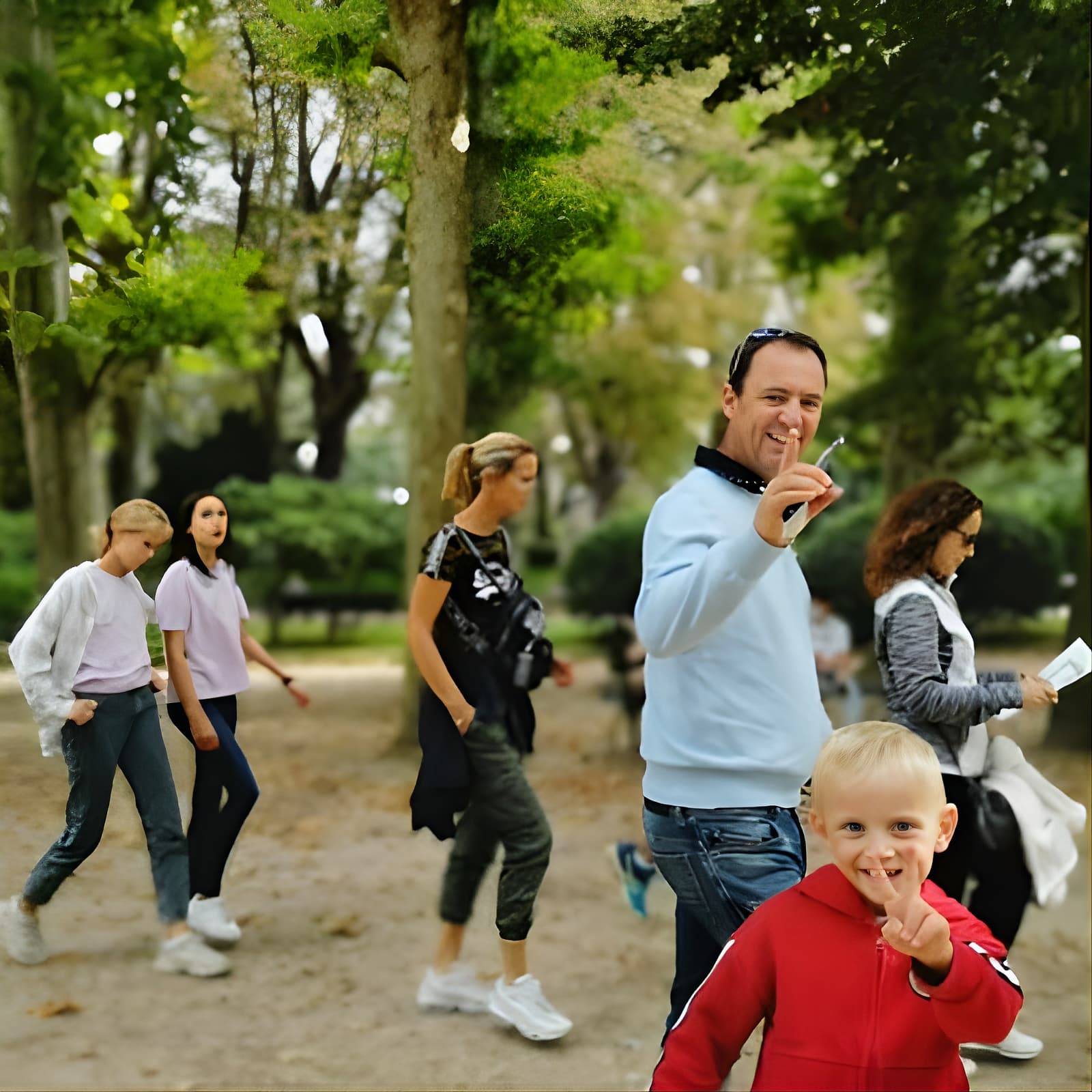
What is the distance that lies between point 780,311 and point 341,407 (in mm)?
8615

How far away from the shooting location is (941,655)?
2.92m

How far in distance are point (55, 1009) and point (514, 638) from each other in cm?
153

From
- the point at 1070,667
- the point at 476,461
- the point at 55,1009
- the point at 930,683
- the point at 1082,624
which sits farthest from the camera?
the point at 1082,624

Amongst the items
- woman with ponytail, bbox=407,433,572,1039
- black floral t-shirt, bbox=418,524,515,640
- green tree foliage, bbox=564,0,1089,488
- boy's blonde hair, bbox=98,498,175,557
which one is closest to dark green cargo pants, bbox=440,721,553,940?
woman with ponytail, bbox=407,433,572,1039

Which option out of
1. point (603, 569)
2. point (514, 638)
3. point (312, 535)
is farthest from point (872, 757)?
point (603, 569)

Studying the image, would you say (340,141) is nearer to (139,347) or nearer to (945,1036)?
(139,347)

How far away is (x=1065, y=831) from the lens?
3379 millimetres

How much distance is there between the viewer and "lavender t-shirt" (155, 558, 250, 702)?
2.94m

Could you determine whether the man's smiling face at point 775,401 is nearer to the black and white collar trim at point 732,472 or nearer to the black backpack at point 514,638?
the black and white collar trim at point 732,472

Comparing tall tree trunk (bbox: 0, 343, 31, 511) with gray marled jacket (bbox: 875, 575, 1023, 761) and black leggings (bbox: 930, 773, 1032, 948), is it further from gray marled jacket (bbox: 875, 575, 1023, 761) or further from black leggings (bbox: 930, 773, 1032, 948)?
black leggings (bbox: 930, 773, 1032, 948)

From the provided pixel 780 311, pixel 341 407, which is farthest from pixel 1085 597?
pixel 780 311

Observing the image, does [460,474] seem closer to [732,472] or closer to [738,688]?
[732,472]

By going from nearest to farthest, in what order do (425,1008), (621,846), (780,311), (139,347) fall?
(139,347)
(425,1008)
(621,846)
(780,311)

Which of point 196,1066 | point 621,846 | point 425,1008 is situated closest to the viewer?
point 196,1066
